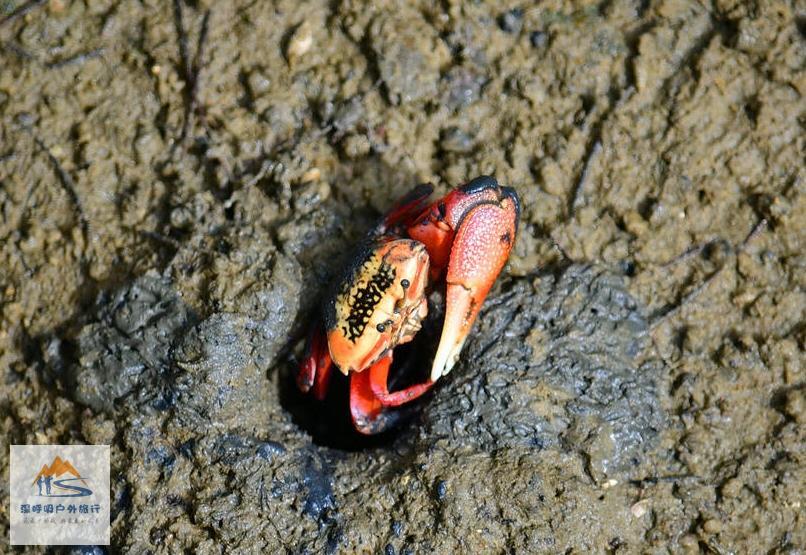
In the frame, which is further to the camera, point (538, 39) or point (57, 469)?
point (538, 39)

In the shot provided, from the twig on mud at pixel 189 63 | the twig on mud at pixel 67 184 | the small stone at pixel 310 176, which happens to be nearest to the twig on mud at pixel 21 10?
the twig on mud at pixel 67 184

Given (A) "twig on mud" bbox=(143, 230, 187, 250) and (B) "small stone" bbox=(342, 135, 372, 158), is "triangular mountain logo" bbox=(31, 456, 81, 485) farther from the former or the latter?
(B) "small stone" bbox=(342, 135, 372, 158)

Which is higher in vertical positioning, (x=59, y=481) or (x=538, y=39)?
(x=538, y=39)

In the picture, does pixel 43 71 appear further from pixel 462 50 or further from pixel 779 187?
pixel 779 187

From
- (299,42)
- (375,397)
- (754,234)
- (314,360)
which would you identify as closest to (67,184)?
(299,42)

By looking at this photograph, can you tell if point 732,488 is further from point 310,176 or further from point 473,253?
point 310,176

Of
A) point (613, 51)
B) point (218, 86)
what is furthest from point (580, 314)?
point (218, 86)
